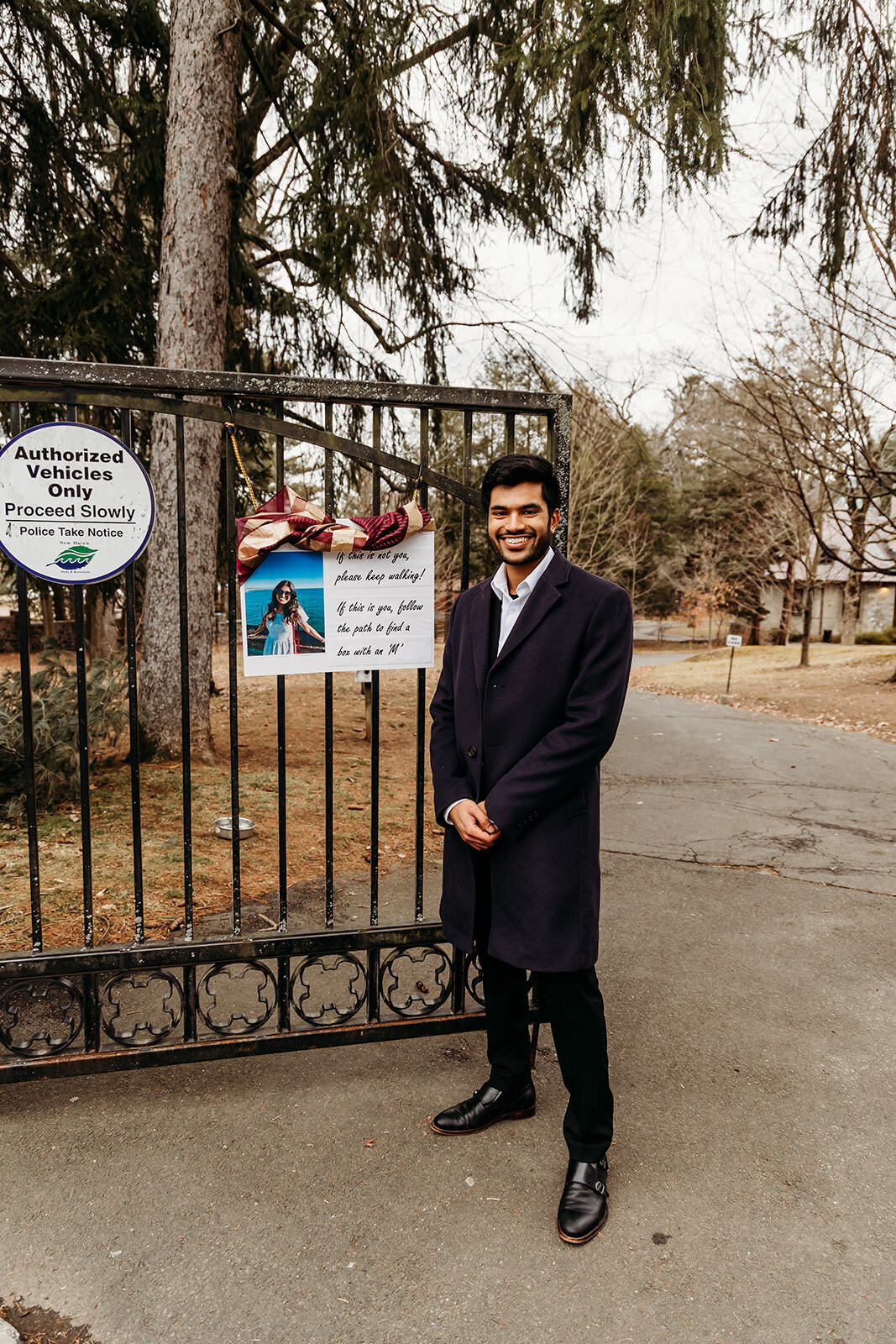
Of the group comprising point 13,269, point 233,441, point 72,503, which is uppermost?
point 13,269

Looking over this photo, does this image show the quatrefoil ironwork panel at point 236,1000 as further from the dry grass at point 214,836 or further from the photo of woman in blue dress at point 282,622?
the photo of woman in blue dress at point 282,622

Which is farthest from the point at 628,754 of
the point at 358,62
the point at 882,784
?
the point at 358,62

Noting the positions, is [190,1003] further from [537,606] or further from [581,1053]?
[537,606]

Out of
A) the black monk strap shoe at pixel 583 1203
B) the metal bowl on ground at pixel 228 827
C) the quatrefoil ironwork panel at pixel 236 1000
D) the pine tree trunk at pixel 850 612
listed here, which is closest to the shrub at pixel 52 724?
the metal bowl on ground at pixel 228 827

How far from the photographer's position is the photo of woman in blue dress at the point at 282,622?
111 inches

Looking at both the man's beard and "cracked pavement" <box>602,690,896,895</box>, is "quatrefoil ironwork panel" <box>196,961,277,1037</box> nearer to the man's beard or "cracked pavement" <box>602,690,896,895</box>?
the man's beard

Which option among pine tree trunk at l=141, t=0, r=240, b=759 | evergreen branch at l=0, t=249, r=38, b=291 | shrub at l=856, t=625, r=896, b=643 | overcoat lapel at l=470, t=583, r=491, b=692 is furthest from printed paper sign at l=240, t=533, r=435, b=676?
shrub at l=856, t=625, r=896, b=643

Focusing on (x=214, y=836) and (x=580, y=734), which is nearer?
(x=580, y=734)

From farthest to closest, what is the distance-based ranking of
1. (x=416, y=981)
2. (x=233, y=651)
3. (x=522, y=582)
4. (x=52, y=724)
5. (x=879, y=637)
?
(x=879, y=637) → (x=52, y=724) → (x=416, y=981) → (x=233, y=651) → (x=522, y=582)

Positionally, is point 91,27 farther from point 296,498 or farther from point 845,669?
point 845,669

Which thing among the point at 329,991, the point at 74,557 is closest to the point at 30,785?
the point at 74,557

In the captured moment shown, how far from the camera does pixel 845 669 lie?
815 inches

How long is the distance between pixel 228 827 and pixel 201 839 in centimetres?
22

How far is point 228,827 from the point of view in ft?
17.8
